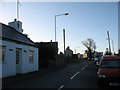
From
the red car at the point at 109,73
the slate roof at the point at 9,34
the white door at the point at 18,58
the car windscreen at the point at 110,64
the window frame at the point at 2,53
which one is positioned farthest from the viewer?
the white door at the point at 18,58

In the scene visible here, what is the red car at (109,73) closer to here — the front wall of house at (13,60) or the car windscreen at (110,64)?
the car windscreen at (110,64)

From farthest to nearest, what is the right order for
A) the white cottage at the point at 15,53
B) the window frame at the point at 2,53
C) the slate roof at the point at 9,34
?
1. the slate roof at the point at 9,34
2. the white cottage at the point at 15,53
3. the window frame at the point at 2,53

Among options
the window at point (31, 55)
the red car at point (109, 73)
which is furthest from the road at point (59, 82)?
the window at point (31, 55)

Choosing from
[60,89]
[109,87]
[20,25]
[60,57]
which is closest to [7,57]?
[60,89]

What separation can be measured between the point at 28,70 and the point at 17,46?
14.5 ft

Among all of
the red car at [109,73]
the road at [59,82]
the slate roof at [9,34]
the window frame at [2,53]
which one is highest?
the slate roof at [9,34]

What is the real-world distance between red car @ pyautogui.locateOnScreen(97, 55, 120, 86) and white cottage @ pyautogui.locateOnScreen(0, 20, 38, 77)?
9.03 m

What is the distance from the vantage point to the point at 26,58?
25.8 m

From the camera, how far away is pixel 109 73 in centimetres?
1218

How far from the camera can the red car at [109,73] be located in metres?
11.8

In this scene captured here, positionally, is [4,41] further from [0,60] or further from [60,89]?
[60,89]

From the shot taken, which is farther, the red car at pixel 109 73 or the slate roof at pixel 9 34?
the slate roof at pixel 9 34

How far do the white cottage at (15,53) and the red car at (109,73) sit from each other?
903cm

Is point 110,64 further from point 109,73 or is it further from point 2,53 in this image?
point 2,53
